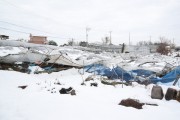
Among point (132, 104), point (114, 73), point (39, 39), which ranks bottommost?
point (132, 104)

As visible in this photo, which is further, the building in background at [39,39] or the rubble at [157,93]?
the building in background at [39,39]

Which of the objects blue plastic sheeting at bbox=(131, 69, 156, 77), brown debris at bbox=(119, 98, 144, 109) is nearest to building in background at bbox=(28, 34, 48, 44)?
blue plastic sheeting at bbox=(131, 69, 156, 77)

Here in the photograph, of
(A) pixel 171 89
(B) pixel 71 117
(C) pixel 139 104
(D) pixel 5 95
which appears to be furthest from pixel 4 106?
(A) pixel 171 89

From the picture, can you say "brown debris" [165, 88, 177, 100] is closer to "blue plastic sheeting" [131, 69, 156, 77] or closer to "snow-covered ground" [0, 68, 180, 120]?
"snow-covered ground" [0, 68, 180, 120]

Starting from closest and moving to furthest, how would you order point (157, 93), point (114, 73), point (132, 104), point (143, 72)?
1. point (132, 104)
2. point (157, 93)
3. point (114, 73)
4. point (143, 72)

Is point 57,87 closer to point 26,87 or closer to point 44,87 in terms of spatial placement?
point 44,87

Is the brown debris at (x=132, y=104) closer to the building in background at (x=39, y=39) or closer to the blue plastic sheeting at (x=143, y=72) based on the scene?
the blue plastic sheeting at (x=143, y=72)

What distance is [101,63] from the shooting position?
19.6 metres

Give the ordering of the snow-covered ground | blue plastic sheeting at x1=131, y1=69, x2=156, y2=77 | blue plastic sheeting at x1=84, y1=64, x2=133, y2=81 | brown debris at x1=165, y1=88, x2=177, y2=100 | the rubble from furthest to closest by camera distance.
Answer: blue plastic sheeting at x1=131, y1=69, x2=156, y2=77 → blue plastic sheeting at x1=84, y1=64, x2=133, y2=81 → the rubble → brown debris at x1=165, y1=88, x2=177, y2=100 → the snow-covered ground

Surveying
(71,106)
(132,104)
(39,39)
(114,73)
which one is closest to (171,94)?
(132,104)

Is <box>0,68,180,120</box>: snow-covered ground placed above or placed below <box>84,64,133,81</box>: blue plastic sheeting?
below

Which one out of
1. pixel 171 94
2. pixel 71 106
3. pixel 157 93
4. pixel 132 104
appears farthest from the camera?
pixel 157 93

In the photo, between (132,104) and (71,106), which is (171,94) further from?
(71,106)

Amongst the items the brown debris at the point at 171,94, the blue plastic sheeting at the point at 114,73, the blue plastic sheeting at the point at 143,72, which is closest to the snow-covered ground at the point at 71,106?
the brown debris at the point at 171,94
